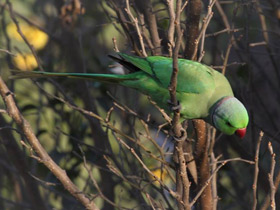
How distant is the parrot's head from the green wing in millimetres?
139

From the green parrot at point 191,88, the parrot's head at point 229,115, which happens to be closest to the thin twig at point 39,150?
the green parrot at point 191,88

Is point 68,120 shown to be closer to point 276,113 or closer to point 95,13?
point 95,13

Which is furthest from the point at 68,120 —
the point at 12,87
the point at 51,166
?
the point at 51,166

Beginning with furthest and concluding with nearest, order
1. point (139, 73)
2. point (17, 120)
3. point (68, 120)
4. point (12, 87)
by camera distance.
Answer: point (68, 120)
point (12, 87)
point (139, 73)
point (17, 120)

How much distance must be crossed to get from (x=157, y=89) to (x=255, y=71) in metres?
1.84

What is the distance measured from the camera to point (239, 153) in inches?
149

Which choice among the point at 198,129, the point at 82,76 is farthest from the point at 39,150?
the point at 198,129

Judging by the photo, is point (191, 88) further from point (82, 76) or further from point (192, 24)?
point (82, 76)

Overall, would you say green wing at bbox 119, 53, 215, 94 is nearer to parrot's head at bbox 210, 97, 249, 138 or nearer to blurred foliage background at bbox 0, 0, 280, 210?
parrot's head at bbox 210, 97, 249, 138

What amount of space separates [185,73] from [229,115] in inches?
13.6

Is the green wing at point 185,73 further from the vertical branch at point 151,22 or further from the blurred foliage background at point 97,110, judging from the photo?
the blurred foliage background at point 97,110

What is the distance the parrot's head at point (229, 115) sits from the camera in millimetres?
2674

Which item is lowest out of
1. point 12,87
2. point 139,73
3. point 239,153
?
point 239,153

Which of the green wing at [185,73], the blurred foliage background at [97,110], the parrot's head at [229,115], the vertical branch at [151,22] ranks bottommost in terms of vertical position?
the blurred foliage background at [97,110]
